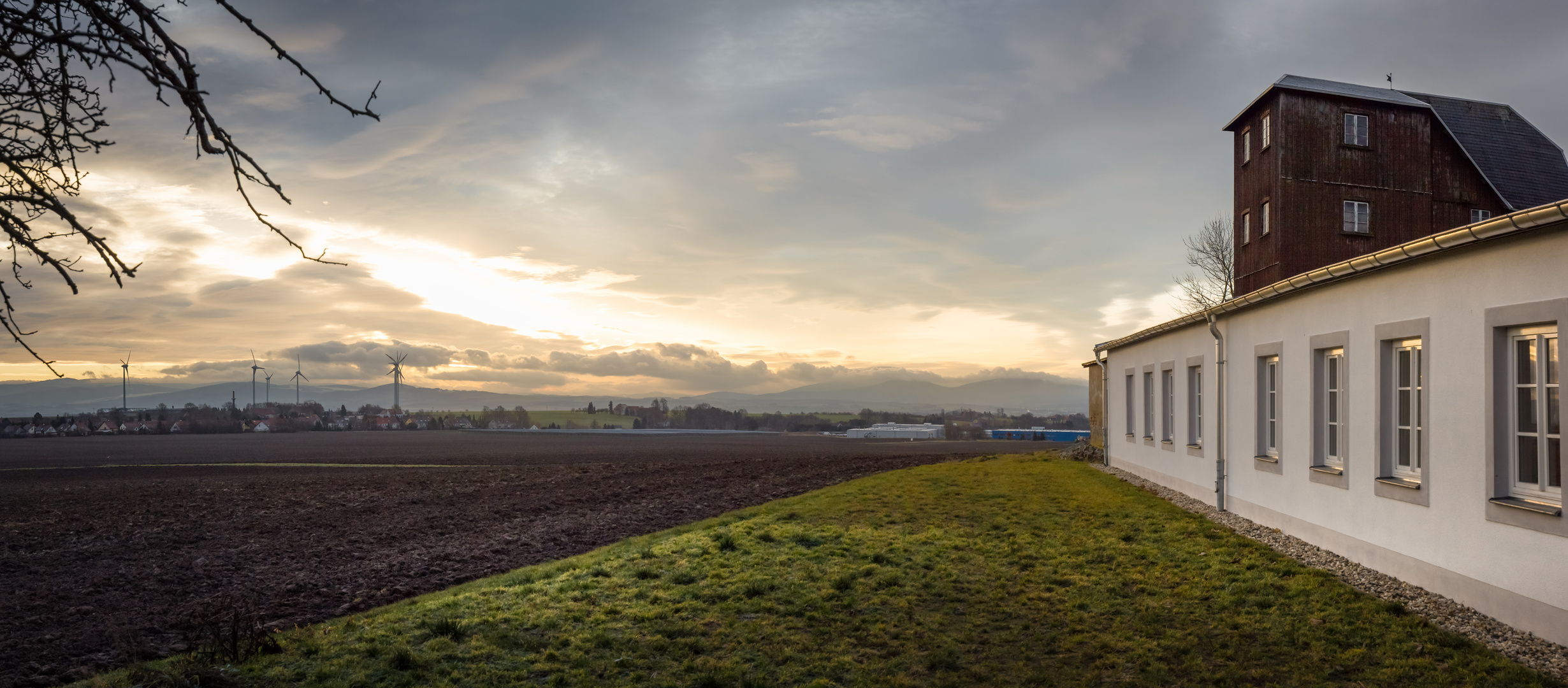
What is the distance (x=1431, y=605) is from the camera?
27.6ft

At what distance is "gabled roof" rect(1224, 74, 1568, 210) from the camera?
22000mm

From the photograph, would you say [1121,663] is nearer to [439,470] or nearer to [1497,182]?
[1497,182]

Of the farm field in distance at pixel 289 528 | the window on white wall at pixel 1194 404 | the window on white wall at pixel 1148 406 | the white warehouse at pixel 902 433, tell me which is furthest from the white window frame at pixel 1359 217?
the white warehouse at pixel 902 433

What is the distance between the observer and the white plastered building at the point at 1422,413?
24.1 feet

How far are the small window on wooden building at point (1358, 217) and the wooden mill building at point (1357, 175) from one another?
2 centimetres

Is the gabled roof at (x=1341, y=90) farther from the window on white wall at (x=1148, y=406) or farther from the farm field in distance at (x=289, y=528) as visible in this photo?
the farm field in distance at (x=289, y=528)

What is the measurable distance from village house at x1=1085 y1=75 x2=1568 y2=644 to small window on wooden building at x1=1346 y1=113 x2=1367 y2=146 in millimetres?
75

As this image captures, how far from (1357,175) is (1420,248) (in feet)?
51.8

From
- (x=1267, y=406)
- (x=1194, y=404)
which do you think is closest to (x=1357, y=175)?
(x=1194, y=404)

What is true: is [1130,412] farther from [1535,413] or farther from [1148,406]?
[1535,413]

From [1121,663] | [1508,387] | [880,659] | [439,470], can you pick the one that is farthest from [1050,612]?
[439,470]

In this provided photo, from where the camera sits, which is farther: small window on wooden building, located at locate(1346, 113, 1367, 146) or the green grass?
small window on wooden building, located at locate(1346, 113, 1367, 146)

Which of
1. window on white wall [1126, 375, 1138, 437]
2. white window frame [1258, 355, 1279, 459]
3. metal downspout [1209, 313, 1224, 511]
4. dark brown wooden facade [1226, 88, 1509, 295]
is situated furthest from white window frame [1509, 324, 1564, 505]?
window on white wall [1126, 375, 1138, 437]

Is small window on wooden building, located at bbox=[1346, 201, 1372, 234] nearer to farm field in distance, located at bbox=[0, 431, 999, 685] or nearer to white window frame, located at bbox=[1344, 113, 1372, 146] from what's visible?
white window frame, located at bbox=[1344, 113, 1372, 146]
